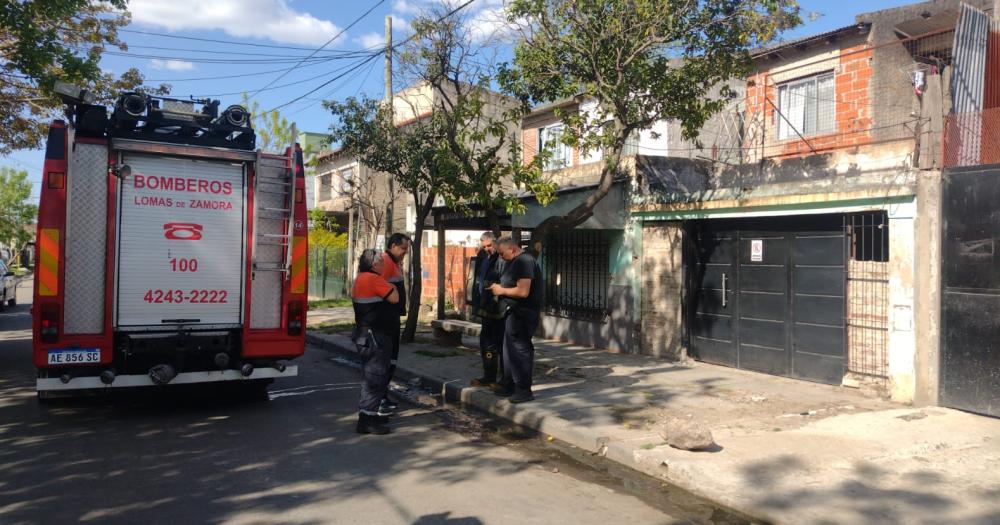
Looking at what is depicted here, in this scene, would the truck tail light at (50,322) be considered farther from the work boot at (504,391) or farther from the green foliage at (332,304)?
the green foliage at (332,304)

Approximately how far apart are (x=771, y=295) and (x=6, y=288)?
79.2ft

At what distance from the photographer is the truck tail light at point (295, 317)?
24.1ft

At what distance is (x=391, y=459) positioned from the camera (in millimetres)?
5797

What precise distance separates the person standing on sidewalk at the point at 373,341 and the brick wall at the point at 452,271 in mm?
9957

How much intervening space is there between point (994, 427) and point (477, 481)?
476 cm

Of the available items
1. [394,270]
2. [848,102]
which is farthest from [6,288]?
[848,102]

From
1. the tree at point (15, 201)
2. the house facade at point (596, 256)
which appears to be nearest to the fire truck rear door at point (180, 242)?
the house facade at point (596, 256)

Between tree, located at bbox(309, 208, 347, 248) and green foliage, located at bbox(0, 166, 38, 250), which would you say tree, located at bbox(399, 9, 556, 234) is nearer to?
tree, located at bbox(309, 208, 347, 248)

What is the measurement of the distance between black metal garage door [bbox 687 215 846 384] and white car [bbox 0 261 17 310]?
22.4 meters

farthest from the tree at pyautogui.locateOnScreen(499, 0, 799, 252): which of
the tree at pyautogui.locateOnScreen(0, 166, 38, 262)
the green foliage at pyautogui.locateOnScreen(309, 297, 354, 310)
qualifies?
the tree at pyautogui.locateOnScreen(0, 166, 38, 262)

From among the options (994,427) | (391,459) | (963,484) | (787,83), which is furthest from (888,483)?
(787,83)

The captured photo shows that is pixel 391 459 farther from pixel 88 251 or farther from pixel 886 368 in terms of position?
pixel 886 368

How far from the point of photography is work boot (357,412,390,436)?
6566mm

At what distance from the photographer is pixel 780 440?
6031 mm
